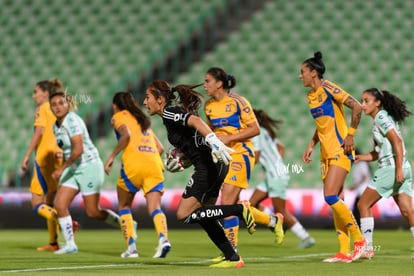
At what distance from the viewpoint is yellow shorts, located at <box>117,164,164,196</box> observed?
11164 millimetres

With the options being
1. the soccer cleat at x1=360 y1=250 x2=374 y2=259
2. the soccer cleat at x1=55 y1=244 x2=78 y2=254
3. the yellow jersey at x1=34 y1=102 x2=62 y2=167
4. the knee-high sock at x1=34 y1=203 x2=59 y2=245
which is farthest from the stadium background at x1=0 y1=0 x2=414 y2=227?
the soccer cleat at x1=360 y1=250 x2=374 y2=259

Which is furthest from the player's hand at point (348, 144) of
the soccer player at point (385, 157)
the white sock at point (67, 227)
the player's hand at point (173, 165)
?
the white sock at point (67, 227)

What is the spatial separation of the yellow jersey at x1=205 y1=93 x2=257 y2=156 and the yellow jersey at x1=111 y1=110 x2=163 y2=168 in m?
1.72

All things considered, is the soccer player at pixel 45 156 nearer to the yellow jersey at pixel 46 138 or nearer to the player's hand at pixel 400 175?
the yellow jersey at pixel 46 138

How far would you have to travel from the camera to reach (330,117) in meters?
9.78

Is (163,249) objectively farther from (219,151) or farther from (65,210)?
(219,151)

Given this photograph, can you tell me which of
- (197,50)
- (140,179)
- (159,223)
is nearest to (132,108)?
(140,179)

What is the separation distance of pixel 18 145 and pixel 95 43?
4234mm

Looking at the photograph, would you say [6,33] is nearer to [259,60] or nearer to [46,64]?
[46,64]

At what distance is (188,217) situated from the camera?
8445 millimetres

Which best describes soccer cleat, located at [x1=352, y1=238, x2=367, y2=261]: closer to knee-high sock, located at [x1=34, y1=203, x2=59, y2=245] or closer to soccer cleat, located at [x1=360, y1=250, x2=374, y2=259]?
soccer cleat, located at [x1=360, y1=250, x2=374, y2=259]

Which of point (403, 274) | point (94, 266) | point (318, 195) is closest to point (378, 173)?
point (403, 274)

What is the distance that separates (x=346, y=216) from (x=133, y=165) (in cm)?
298

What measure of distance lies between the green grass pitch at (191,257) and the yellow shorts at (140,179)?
0.87m
